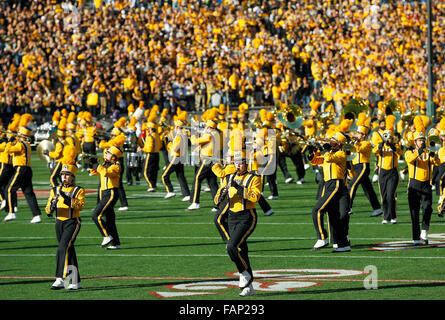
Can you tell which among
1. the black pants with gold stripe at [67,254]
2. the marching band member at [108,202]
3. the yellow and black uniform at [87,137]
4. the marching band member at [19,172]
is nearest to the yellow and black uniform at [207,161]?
the marching band member at [19,172]

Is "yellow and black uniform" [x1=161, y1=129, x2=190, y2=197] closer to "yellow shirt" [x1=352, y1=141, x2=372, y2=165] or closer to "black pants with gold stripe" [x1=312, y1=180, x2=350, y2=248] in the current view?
"yellow shirt" [x1=352, y1=141, x2=372, y2=165]

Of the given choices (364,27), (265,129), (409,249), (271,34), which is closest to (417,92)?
(364,27)

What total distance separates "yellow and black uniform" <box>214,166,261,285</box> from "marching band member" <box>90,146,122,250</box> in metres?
3.47

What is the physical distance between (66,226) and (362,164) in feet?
21.9

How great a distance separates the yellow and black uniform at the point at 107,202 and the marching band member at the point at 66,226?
2.60 metres

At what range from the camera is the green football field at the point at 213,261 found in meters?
9.09

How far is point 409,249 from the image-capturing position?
11.8 meters

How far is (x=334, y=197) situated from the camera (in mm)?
11812

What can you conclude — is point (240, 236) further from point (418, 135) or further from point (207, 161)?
point (207, 161)

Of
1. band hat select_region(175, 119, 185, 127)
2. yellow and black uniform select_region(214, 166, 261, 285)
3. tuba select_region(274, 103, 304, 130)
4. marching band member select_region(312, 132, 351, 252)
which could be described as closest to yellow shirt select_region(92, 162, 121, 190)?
marching band member select_region(312, 132, 351, 252)

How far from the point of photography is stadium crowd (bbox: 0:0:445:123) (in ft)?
104

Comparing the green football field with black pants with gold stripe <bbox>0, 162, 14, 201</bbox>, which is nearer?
the green football field

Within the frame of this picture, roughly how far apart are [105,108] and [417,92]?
1153cm

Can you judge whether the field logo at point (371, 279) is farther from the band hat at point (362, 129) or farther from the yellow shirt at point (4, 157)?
the yellow shirt at point (4, 157)
